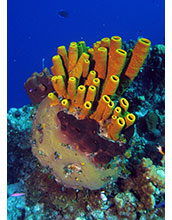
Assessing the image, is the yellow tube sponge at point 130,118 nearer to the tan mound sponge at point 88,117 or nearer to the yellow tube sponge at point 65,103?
the tan mound sponge at point 88,117

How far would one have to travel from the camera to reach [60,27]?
128ft

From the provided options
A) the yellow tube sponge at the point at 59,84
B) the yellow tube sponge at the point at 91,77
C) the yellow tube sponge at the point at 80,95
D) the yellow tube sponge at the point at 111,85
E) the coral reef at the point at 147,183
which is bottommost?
the coral reef at the point at 147,183

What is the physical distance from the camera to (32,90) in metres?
3.81

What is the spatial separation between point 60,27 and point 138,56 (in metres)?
41.5

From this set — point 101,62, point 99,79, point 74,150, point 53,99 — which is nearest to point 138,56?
point 101,62

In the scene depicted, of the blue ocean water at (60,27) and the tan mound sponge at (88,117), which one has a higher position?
the blue ocean water at (60,27)

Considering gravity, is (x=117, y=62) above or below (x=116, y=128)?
above

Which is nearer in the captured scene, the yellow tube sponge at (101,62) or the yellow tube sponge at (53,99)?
the yellow tube sponge at (101,62)

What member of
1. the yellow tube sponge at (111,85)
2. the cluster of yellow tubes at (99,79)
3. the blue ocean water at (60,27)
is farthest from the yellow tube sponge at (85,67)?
the blue ocean water at (60,27)

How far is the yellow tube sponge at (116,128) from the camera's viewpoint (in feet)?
7.37

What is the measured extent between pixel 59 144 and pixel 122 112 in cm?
115

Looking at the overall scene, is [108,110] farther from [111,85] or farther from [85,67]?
[85,67]

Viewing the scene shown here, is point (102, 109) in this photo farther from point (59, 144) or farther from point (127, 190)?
point (127, 190)

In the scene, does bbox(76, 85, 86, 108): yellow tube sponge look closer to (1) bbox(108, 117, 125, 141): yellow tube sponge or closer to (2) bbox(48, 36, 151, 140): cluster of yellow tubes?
(2) bbox(48, 36, 151, 140): cluster of yellow tubes
